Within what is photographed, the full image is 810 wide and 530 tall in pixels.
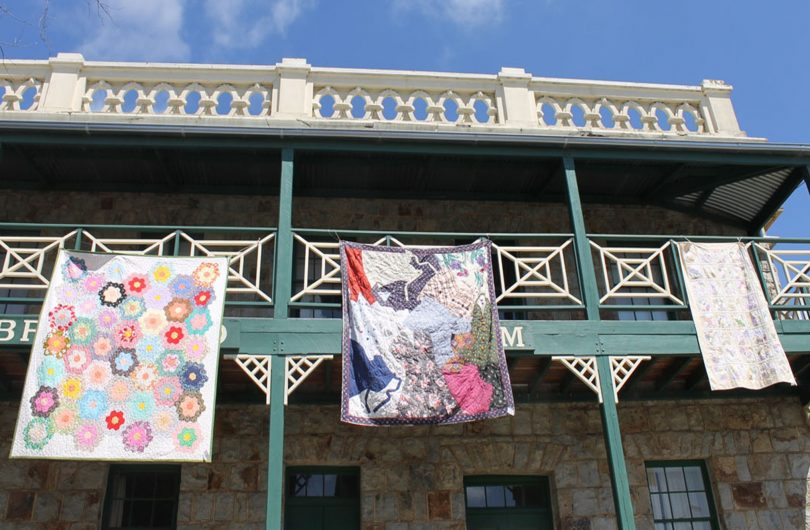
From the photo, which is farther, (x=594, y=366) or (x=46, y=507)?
(x=46, y=507)

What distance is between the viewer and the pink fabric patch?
788cm

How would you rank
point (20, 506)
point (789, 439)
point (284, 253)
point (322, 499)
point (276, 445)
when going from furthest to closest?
point (789, 439), point (322, 499), point (20, 506), point (284, 253), point (276, 445)

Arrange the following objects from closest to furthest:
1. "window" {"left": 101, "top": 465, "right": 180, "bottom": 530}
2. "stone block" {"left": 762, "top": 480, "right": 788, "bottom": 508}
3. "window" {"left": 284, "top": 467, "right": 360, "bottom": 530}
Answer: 1. "window" {"left": 101, "top": 465, "right": 180, "bottom": 530}
2. "window" {"left": 284, "top": 467, "right": 360, "bottom": 530}
3. "stone block" {"left": 762, "top": 480, "right": 788, "bottom": 508}

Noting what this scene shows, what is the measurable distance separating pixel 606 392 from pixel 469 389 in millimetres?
1515

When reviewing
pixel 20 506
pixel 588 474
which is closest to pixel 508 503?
pixel 588 474

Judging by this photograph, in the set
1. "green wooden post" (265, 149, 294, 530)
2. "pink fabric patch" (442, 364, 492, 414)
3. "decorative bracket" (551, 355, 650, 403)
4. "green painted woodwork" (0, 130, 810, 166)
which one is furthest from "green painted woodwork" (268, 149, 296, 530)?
"decorative bracket" (551, 355, 650, 403)

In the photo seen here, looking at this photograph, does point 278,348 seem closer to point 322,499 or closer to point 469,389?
point 469,389

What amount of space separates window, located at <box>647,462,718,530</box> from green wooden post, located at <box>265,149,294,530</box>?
5.02 meters

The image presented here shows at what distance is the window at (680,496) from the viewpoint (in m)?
9.63

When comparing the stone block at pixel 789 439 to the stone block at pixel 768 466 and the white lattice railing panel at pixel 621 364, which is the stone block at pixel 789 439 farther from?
the white lattice railing panel at pixel 621 364

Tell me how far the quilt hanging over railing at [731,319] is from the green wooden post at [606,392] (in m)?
1.24

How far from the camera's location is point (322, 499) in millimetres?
9391

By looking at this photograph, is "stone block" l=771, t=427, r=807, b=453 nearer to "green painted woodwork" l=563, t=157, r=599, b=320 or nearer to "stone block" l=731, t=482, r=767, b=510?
"stone block" l=731, t=482, r=767, b=510

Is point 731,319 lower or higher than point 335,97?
lower
